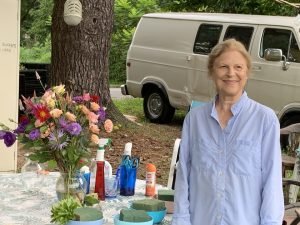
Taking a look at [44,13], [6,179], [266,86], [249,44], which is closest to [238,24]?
[249,44]

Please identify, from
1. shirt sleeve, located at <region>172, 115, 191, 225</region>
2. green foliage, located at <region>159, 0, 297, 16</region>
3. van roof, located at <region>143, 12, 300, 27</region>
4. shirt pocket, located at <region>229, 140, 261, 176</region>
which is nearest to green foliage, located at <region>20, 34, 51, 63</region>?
green foliage, located at <region>159, 0, 297, 16</region>

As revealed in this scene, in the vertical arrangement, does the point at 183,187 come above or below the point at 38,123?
below

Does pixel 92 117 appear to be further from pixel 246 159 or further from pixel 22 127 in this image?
pixel 246 159

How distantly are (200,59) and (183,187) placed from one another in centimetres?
749

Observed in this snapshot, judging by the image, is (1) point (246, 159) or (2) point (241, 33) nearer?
(1) point (246, 159)

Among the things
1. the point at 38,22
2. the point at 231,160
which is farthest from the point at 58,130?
the point at 38,22

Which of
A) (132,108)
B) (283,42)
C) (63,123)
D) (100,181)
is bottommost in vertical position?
(132,108)

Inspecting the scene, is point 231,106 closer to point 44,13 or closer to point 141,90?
point 141,90

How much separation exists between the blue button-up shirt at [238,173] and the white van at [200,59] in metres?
5.78

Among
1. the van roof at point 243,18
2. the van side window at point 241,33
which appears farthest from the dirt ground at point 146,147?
the van roof at point 243,18

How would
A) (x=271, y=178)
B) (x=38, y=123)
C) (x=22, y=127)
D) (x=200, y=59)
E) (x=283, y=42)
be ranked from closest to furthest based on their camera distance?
(x=271, y=178) < (x=38, y=123) < (x=22, y=127) < (x=283, y=42) < (x=200, y=59)

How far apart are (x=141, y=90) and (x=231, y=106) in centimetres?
870

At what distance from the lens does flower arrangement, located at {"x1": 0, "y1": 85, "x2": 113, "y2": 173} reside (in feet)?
8.98

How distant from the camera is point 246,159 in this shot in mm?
2486
